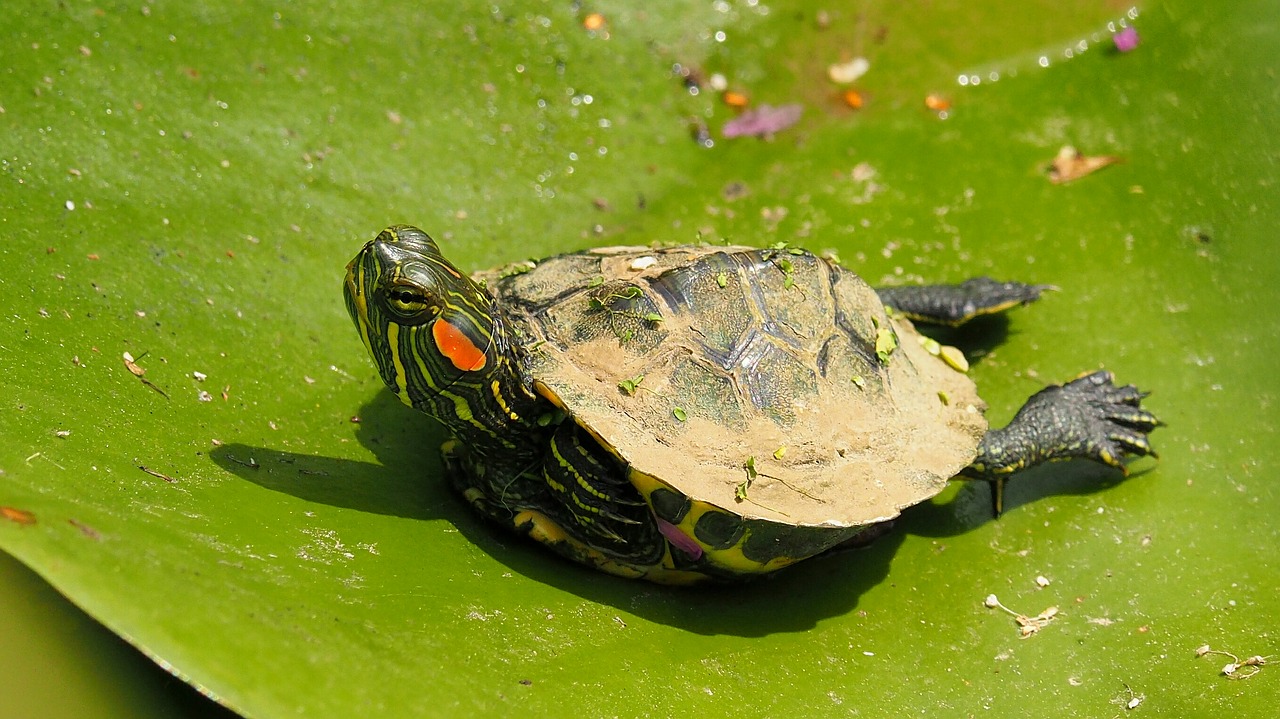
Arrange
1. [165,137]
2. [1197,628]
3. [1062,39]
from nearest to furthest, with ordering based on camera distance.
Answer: [1197,628], [165,137], [1062,39]

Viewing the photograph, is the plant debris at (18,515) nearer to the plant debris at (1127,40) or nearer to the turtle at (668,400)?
the turtle at (668,400)

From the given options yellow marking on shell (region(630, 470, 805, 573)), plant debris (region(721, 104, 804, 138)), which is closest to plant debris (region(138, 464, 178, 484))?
yellow marking on shell (region(630, 470, 805, 573))

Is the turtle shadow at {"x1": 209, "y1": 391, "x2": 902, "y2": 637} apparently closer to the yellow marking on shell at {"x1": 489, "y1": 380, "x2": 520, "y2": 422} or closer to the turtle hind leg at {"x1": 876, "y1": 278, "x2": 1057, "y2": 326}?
the yellow marking on shell at {"x1": 489, "y1": 380, "x2": 520, "y2": 422}

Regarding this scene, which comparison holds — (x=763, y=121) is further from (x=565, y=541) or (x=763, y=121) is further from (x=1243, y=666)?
(x=1243, y=666)

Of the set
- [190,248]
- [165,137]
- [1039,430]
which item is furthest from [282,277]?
[1039,430]

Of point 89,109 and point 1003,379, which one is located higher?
point 89,109

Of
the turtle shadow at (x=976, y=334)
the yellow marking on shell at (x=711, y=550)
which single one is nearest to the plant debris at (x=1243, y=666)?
the yellow marking on shell at (x=711, y=550)

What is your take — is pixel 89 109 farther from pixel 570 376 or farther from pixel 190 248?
pixel 570 376
